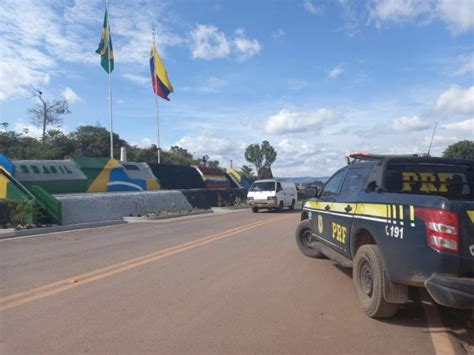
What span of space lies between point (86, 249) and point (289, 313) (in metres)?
6.89

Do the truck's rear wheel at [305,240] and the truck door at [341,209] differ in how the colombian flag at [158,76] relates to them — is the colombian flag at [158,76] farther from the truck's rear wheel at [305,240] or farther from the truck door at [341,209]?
the truck door at [341,209]

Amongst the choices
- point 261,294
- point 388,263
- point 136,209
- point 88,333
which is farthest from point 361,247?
point 136,209

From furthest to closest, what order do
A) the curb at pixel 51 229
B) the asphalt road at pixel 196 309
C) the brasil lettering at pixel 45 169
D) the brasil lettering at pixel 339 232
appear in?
the brasil lettering at pixel 45 169 → the curb at pixel 51 229 → the brasil lettering at pixel 339 232 → the asphalt road at pixel 196 309

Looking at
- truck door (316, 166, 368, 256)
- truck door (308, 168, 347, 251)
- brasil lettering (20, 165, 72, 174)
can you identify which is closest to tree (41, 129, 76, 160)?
brasil lettering (20, 165, 72, 174)

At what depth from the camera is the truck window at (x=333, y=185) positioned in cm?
734

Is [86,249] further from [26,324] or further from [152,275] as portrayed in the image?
[26,324]

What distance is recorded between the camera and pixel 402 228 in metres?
4.59

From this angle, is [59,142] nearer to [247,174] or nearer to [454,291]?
[247,174]

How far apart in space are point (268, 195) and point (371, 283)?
19815mm

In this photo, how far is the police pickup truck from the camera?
4188 mm

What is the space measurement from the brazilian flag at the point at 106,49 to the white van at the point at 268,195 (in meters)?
12.0

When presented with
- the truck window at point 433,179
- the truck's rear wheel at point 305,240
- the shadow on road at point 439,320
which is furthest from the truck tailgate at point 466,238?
the truck's rear wheel at point 305,240

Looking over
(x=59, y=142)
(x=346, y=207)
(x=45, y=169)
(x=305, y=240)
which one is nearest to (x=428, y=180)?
(x=346, y=207)

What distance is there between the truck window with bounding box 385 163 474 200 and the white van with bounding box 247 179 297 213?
62.3ft
